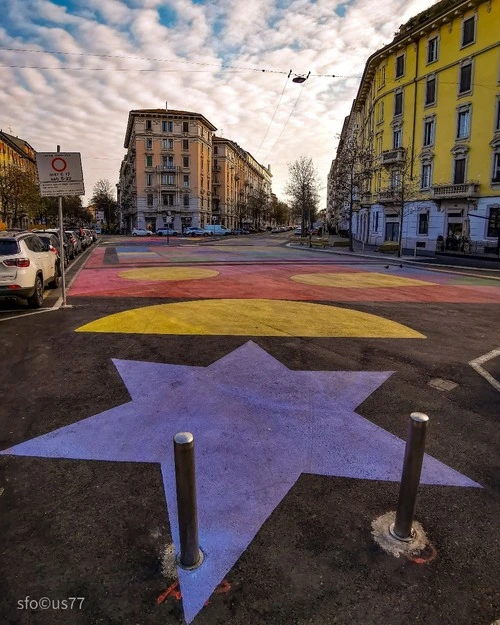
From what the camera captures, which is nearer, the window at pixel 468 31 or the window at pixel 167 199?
the window at pixel 468 31

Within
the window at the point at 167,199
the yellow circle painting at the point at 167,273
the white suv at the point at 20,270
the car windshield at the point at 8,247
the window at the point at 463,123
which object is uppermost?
the window at the point at 463,123

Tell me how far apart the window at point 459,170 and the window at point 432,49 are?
9294 mm

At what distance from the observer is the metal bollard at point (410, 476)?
2.55 meters

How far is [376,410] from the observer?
4812 mm

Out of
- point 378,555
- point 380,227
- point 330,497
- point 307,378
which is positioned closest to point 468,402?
point 307,378

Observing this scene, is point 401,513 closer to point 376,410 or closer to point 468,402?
point 376,410

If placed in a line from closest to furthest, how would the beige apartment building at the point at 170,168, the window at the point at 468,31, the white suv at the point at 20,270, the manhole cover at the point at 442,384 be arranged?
the manhole cover at the point at 442,384 → the white suv at the point at 20,270 → the window at the point at 468,31 → the beige apartment building at the point at 170,168

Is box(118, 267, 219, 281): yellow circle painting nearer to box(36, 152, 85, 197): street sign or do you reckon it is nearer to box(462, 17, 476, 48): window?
box(36, 152, 85, 197): street sign

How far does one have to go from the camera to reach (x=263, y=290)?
13258 millimetres

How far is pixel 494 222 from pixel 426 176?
28.1 feet

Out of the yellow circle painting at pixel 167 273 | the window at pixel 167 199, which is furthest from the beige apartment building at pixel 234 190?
the yellow circle painting at pixel 167 273

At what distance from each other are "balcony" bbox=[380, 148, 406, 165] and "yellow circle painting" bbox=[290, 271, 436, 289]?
25.8 meters

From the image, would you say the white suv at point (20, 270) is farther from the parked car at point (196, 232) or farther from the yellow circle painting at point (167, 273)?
the parked car at point (196, 232)

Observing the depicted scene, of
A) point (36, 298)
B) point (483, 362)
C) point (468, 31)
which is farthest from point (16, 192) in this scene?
point (483, 362)
